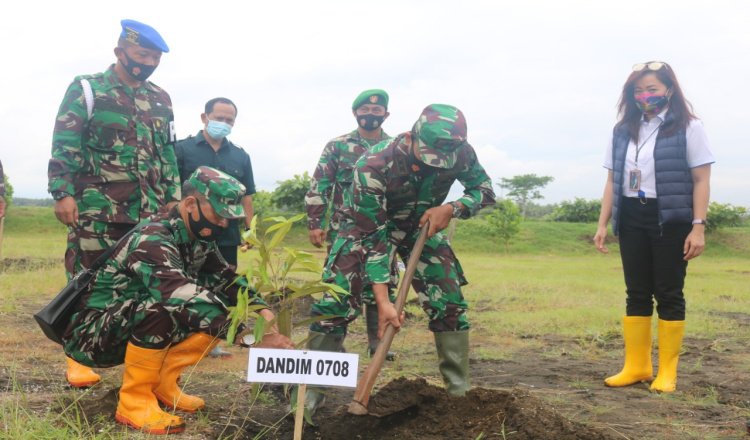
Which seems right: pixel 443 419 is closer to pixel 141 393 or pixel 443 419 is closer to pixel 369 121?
pixel 141 393

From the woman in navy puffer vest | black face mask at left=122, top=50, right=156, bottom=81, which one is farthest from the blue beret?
the woman in navy puffer vest

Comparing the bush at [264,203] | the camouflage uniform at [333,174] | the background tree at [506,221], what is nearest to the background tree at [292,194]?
the bush at [264,203]

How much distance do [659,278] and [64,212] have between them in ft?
11.4

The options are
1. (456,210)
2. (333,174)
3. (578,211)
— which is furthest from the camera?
(578,211)

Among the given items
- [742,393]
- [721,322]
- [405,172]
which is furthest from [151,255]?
[721,322]

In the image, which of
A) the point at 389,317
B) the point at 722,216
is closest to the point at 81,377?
the point at 389,317

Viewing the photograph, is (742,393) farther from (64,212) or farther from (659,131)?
(64,212)

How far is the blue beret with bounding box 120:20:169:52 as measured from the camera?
11.6 feet

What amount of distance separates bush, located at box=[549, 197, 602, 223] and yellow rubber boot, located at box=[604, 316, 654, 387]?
1103 inches

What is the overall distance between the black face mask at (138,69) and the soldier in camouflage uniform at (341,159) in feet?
4.94

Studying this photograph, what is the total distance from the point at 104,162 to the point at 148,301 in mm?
1260

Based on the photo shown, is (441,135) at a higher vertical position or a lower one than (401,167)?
higher

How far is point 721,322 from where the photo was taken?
6051 mm

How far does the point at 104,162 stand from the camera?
11.6ft
